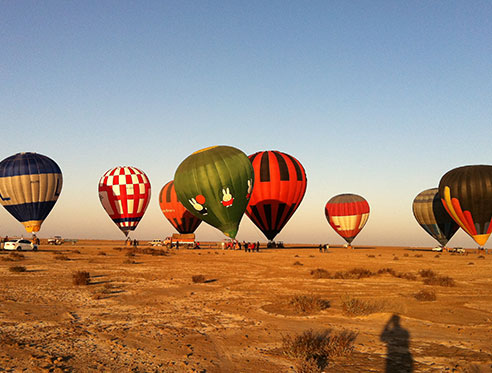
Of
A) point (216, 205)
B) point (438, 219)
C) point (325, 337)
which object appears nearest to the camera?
point (325, 337)

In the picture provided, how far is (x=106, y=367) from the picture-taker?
717cm

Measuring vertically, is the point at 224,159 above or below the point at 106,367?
above

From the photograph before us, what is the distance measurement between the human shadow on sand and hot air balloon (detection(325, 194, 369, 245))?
201ft

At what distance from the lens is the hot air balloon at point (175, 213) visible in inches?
2869

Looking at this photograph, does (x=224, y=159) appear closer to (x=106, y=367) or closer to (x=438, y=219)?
(x=106, y=367)

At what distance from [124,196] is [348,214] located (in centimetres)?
3986

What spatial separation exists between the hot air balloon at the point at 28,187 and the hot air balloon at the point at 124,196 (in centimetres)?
692

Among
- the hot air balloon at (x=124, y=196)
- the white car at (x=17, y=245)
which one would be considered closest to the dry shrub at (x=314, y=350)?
the white car at (x=17, y=245)

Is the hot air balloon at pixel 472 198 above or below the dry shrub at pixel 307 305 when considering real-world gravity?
above

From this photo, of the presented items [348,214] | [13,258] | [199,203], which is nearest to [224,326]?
[199,203]

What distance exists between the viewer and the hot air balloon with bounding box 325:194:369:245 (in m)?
71.2

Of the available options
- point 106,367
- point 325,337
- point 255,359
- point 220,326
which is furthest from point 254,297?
point 106,367

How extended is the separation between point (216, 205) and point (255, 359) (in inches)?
1125

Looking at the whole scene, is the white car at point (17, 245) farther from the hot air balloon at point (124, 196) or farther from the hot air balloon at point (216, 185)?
the hot air balloon at point (216, 185)
